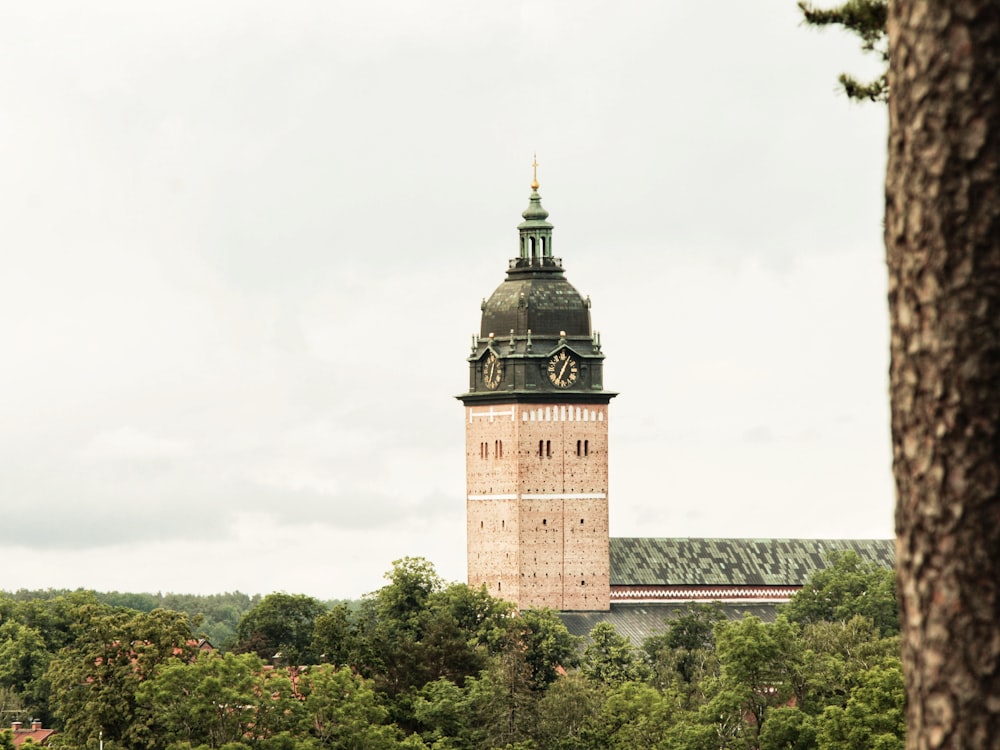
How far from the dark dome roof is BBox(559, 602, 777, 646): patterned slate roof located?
13428 mm

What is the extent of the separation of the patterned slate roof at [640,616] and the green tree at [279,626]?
1926 centimetres

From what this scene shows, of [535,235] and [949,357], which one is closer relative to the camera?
[949,357]

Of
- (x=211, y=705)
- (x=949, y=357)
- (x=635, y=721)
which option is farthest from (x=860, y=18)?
(x=635, y=721)

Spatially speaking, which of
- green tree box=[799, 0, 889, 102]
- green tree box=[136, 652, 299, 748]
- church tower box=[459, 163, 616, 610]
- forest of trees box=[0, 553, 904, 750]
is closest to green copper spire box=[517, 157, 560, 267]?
church tower box=[459, 163, 616, 610]

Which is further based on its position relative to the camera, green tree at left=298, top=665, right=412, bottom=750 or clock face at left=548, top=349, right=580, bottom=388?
clock face at left=548, top=349, right=580, bottom=388

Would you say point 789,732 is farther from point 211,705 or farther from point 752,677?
point 211,705

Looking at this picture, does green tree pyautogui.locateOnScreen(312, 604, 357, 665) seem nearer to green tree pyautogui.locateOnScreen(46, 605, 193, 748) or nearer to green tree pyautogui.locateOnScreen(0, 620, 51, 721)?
green tree pyautogui.locateOnScreen(46, 605, 193, 748)

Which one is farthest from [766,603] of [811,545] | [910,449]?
[910,449]

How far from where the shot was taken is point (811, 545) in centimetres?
11481

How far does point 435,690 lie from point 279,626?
17870 millimetres

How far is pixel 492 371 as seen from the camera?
108m

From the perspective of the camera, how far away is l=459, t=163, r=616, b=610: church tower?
106 m

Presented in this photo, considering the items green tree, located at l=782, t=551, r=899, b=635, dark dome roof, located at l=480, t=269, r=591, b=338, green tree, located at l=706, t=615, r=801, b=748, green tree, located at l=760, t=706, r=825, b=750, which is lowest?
green tree, located at l=760, t=706, r=825, b=750

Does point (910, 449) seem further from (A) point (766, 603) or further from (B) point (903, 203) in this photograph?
(A) point (766, 603)
